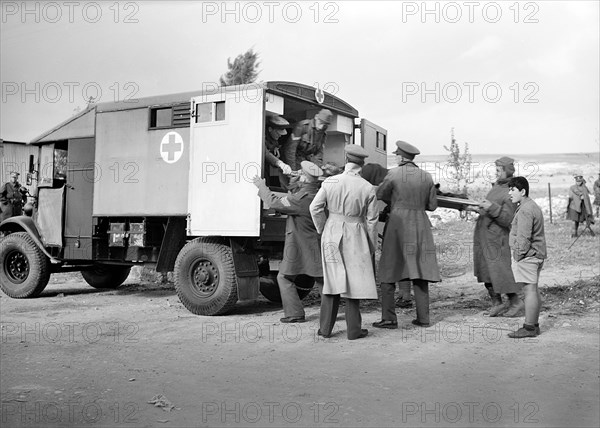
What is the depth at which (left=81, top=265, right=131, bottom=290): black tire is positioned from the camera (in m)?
11.6

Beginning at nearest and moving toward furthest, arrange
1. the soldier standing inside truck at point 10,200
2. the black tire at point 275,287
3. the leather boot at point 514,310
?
the leather boot at point 514,310 < the black tire at point 275,287 < the soldier standing inside truck at point 10,200

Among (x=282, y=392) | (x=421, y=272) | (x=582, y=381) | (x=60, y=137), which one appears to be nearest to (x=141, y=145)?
(x=60, y=137)

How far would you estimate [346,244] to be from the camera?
6.74 m

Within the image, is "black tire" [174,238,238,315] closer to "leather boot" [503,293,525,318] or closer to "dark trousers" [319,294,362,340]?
"dark trousers" [319,294,362,340]

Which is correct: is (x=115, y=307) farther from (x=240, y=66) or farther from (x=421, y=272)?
(x=240, y=66)

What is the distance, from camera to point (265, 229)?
781cm

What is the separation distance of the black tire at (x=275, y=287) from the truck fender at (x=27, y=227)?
10.6 ft

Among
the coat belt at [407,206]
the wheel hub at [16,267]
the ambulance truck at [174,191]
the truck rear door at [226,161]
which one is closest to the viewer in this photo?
the coat belt at [407,206]

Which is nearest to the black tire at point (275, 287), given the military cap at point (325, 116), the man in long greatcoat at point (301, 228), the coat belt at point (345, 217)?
the man in long greatcoat at point (301, 228)

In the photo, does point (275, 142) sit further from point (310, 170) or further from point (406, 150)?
point (406, 150)

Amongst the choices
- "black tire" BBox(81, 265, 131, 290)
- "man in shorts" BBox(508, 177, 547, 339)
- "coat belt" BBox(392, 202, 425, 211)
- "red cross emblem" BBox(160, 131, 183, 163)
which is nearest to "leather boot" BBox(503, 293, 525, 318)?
"man in shorts" BBox(508, 177, 547, 339)

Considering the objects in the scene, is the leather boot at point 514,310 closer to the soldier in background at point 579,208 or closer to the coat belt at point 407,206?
the coat belt at point 407,206

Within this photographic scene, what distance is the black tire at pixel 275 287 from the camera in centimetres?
938

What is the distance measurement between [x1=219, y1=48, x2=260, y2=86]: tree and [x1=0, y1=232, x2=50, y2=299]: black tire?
64.0 ft
